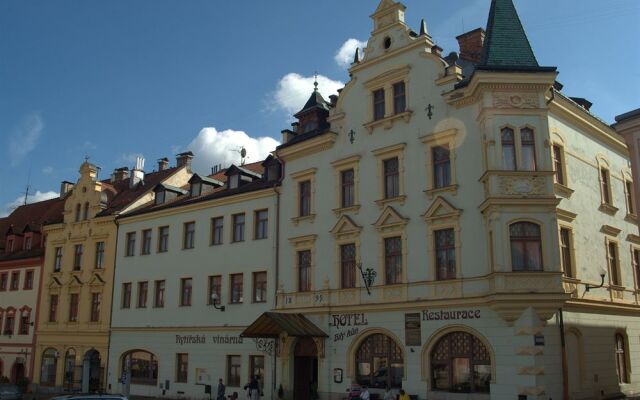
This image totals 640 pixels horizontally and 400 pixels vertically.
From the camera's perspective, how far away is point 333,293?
29922mm

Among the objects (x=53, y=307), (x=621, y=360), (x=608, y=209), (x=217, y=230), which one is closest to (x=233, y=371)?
(x=217, y=230)

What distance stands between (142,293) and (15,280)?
15.6 m

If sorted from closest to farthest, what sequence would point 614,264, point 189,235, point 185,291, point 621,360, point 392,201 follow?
point 621,360 → point 392,201 → point 614,264 → point 185,291 → point 189,235

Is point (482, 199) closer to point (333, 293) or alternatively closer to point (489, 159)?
point (489, 159)

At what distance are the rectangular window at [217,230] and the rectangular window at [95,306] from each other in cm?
1110

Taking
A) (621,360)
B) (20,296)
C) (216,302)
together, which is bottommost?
(621,360)

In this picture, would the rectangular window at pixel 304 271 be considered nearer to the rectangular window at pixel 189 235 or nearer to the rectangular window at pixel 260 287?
the rectangular window at pixel 260 287

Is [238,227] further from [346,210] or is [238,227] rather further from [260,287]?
[346,210]

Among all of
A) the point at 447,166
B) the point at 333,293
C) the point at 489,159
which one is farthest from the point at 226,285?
the point at 489,159

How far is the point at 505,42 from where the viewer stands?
86.6 ft

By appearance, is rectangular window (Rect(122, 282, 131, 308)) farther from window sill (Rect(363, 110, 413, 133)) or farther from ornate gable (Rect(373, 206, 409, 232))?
window sill (Rect(363, 110, 413, 133))

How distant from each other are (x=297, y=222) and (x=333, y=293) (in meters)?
4.44

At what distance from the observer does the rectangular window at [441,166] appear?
2706cm

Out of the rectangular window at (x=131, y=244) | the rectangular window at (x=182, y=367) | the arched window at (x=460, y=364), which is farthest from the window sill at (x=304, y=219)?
the rectangular window at (x=131, y=244)
